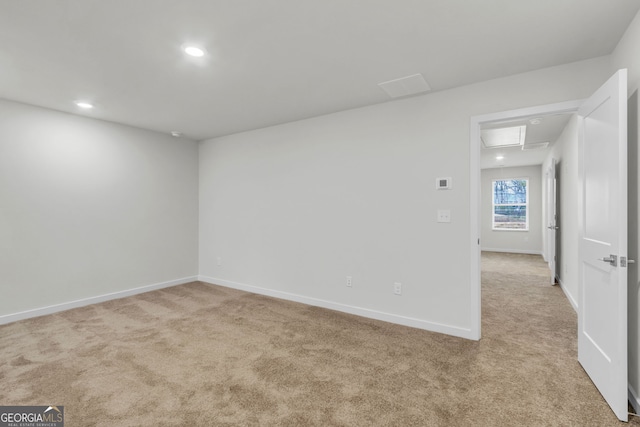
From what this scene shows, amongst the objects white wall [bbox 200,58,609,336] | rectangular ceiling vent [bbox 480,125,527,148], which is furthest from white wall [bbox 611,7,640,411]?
rectangular ceiling vent [bbox 480,125,527,148]

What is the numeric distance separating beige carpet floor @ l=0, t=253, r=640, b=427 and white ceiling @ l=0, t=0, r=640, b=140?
250 centimetres

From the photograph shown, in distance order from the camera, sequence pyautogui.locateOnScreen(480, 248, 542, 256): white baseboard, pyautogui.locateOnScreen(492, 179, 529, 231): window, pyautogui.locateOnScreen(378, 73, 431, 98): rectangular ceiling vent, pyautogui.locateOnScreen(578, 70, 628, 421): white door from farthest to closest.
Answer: pyautogui.locateOnScreen(492, 179, 529, 231): window, pyautogui.locateOnScreen(480, 248, 542, 256): white baseboard, pyautogui.locateOnScreen(378, 73, 431, 98): rectangular ceiling vent, pyautogui.locateOnScreen(578, 70, 628, 421): white door

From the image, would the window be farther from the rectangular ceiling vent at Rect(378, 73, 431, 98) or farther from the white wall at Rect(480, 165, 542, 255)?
the rectangular ceiling vent at Rect(378, 73, 431, 98)

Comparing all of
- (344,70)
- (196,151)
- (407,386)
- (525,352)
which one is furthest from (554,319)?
(196,151)

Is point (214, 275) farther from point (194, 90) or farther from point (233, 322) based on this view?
point (194, 90)

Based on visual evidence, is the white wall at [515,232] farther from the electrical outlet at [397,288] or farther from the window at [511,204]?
the electrical outlet at [397,288]

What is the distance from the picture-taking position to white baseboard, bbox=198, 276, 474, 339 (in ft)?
10.2

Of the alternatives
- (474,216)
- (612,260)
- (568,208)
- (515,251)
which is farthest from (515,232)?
(612,260)

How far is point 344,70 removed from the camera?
→ 8.90 feet

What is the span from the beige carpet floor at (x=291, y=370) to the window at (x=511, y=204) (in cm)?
627

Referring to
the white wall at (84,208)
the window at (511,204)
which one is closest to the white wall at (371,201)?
the white wall at (84,208)

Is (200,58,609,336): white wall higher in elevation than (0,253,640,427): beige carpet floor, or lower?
higher

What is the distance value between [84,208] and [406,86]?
4.28m

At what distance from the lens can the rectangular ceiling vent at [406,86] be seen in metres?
2.87
